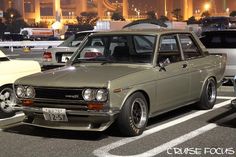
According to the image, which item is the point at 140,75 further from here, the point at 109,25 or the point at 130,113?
the point at 109,25

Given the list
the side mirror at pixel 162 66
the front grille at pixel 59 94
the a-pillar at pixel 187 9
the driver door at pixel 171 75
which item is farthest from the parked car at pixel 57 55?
the a-pillar at pixel 187 9

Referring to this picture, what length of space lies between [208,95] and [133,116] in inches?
100

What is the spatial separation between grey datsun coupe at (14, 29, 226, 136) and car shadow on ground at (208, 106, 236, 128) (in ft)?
1.59

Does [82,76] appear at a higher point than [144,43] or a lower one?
lower

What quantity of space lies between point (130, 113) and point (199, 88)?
2258mm

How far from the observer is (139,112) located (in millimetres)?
7094

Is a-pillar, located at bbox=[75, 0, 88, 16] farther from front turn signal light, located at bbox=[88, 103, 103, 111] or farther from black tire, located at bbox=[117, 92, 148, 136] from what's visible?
front turn signal light, located at bbox=[88, 103, 103, 111]

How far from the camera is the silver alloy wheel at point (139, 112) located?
698cm

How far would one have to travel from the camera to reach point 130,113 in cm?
678

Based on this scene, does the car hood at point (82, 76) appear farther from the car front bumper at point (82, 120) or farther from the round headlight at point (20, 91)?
the car front bumper at point (82, 120)

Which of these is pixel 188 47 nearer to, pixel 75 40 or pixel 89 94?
pixel 89 94

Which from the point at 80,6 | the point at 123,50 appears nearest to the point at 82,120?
the point at 123,50

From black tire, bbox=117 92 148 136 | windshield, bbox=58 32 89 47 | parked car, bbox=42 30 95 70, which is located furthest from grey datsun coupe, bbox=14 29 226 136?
windshield, bbox=58 32 89 47

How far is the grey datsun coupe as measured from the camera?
660 centimetres
